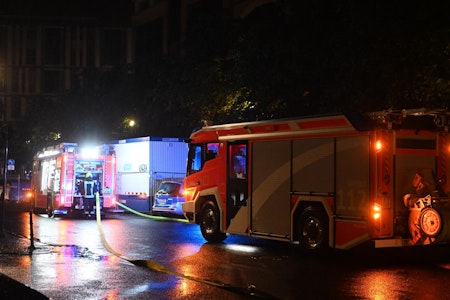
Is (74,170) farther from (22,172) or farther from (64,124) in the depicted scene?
(22,172)

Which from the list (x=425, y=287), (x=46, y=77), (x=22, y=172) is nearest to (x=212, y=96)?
(x=425, y=287)

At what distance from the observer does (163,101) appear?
3061cm

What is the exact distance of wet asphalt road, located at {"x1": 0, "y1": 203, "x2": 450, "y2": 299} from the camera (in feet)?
30.5

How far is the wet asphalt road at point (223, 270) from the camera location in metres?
9.29

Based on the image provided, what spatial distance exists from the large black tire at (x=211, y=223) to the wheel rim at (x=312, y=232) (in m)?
3.04

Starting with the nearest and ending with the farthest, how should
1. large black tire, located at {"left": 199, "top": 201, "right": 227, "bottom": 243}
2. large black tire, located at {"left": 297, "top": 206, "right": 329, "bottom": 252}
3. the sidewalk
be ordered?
1. the sidewalk
2. large black tire, located at {"left": 297, "top": 206, "right": 329, "bottom": 252}
3. large black tire, located at {"left": 199, "top": 201, "right": 227, "bottom": 243}

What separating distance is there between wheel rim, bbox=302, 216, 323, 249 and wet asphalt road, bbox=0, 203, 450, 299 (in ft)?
1.05

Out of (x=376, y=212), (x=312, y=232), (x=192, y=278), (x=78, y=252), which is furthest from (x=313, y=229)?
(x=78, y=252)

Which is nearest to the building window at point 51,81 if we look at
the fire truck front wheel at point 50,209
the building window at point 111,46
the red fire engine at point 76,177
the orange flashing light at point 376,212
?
the building window at point 111,46

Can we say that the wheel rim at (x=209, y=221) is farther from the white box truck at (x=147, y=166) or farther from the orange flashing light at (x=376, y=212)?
the white box truck at (x=147, y=166)

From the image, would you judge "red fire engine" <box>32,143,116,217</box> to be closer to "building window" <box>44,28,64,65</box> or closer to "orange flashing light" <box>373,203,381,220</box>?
"orange flashing light" <box>373,203,381,220</box>

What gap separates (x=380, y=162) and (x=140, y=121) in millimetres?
27171

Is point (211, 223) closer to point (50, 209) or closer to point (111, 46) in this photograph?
point (50, 209)

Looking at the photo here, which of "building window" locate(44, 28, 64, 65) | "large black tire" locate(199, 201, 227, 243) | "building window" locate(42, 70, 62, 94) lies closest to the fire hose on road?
"large black tire" locate(199, 201, 227, 243)
